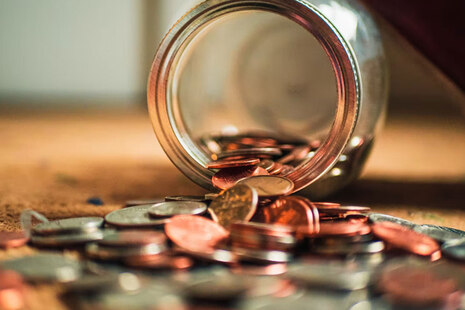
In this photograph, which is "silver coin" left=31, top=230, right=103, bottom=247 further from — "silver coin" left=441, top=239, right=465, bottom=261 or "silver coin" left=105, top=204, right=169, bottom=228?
"silver coin" left=441, top=239, right=465, bottom=261

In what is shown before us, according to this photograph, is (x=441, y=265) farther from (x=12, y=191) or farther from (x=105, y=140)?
(x=105, y=140)

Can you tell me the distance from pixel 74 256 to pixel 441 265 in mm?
536

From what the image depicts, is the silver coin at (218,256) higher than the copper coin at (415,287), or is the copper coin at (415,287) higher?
the silver coin at (218,256)

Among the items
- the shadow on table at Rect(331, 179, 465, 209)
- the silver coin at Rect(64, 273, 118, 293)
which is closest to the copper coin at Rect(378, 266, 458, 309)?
the silver coin at Rect(64, 273, 118, 293)

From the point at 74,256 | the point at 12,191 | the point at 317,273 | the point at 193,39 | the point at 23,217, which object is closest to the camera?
the point at 317,273

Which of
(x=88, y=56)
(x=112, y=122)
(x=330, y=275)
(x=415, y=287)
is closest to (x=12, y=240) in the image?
(x=330, y=275)

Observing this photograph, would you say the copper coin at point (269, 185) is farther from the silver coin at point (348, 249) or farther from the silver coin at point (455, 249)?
the silver coin at point (455, 249)

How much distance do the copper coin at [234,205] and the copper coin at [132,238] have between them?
126 millimetres

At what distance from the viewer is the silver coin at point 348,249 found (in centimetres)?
75

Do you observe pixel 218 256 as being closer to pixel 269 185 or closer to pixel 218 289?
pixel 218 289

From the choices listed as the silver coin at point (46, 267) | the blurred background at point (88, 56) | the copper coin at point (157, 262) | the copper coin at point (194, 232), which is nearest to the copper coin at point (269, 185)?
the copper coin at point (194, 232)

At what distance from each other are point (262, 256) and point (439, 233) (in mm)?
343

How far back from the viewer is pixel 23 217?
0.90 m

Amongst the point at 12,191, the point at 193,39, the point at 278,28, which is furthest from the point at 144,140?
the point at 193,39
